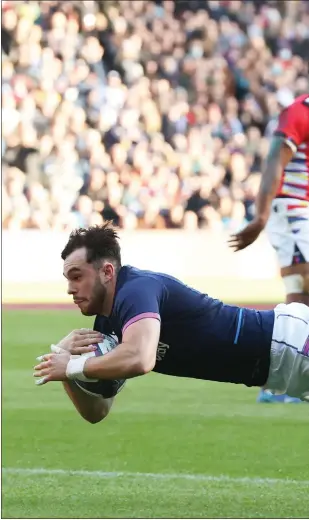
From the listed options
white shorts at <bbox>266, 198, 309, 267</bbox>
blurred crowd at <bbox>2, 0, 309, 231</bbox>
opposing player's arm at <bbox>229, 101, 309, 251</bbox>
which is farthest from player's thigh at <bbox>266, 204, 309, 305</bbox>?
blurred crowd at <bbox>2, 0, 309, 231</bbox>

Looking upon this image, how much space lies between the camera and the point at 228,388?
1025cm

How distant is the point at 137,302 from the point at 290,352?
849mm

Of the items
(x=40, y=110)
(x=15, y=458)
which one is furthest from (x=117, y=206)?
(x=15, y=458)

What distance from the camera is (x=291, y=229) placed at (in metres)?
8.66

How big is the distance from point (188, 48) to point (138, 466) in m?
18.7

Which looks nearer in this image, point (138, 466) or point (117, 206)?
point (138, 466)

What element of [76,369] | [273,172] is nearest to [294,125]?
[273,172]

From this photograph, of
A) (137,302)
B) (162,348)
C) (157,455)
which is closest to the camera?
(137,302)

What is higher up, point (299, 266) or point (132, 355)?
point (299, 266)

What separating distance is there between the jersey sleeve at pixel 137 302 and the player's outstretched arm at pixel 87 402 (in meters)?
0.59

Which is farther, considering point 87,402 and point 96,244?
point 87,402

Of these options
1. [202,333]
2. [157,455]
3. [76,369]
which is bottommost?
[157,455]

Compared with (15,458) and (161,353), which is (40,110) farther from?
(161,353)

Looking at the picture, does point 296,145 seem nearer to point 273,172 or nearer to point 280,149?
point 280,149
